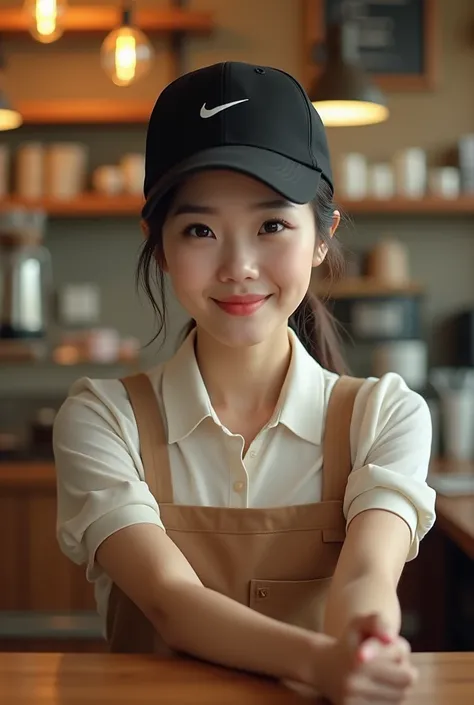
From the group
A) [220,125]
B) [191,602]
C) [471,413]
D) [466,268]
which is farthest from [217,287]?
[466,268]

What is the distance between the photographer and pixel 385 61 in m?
4.02

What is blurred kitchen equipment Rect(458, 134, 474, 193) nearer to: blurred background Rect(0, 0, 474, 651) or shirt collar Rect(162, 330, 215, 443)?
blurred background Rect(0, 0, 474, 651)

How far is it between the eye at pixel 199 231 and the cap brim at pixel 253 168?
0.05 meters

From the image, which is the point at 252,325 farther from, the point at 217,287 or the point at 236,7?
the point at 236,7

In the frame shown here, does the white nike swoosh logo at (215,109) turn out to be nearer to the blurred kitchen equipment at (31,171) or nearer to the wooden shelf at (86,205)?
the wooden shelf at (86,205)

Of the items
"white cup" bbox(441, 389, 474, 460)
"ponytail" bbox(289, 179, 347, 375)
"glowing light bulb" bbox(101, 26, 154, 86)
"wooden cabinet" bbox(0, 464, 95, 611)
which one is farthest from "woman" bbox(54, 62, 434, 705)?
"white cup" bbox(441, 389, 474, 460)

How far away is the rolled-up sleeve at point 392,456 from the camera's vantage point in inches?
46.9

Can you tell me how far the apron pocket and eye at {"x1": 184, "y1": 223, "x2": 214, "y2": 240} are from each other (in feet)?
1.36

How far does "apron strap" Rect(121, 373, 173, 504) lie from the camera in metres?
1.30

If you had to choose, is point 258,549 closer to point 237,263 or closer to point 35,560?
point 237,263

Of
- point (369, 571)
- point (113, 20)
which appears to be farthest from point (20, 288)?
point (369, 571)

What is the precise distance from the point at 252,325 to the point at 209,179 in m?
0.17

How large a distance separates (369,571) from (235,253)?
1.22ft

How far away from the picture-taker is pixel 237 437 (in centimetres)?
133
